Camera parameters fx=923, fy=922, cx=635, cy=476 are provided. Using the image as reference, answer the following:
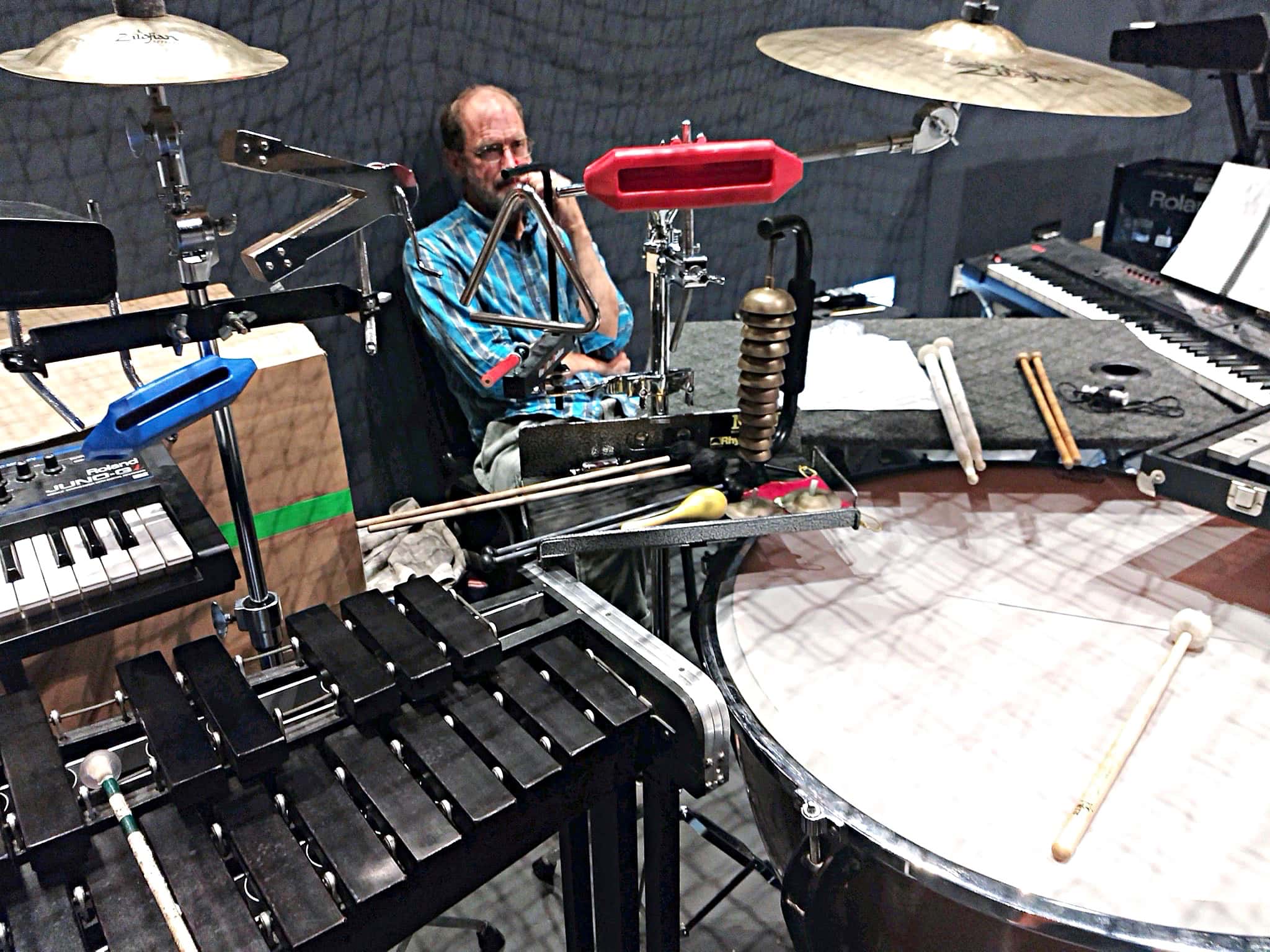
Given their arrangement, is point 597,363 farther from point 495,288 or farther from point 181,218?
point 181,218

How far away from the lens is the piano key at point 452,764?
36.8 inches

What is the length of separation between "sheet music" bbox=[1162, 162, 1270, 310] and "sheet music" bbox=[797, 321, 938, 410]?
1199 millimetres

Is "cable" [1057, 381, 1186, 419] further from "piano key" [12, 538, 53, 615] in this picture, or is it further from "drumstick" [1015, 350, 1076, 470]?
→ "piano key" [12, 538, 53, 615]

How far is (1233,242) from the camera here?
2555 mm

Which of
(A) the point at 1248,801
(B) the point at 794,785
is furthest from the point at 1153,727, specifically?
(B) the point at 794,785

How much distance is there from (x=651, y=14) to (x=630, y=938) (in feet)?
8.12

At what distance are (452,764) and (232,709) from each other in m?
0.24

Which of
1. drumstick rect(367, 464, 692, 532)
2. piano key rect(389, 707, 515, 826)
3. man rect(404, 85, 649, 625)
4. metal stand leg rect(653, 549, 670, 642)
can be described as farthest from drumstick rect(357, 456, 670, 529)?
man rect(404, 85, 649, 625)

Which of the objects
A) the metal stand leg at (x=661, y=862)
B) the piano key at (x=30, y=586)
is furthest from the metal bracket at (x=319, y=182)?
the metal stand leg at (x=661, y=862)

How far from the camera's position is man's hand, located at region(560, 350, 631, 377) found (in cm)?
245

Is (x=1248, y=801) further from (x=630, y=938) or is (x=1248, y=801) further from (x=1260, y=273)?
(x=1260, y=273)

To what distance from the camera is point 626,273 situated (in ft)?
10.0

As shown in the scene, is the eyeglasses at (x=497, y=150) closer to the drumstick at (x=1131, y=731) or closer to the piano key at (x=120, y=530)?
the piano key at (x=120, y=530)

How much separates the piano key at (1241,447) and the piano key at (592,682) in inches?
38.7
